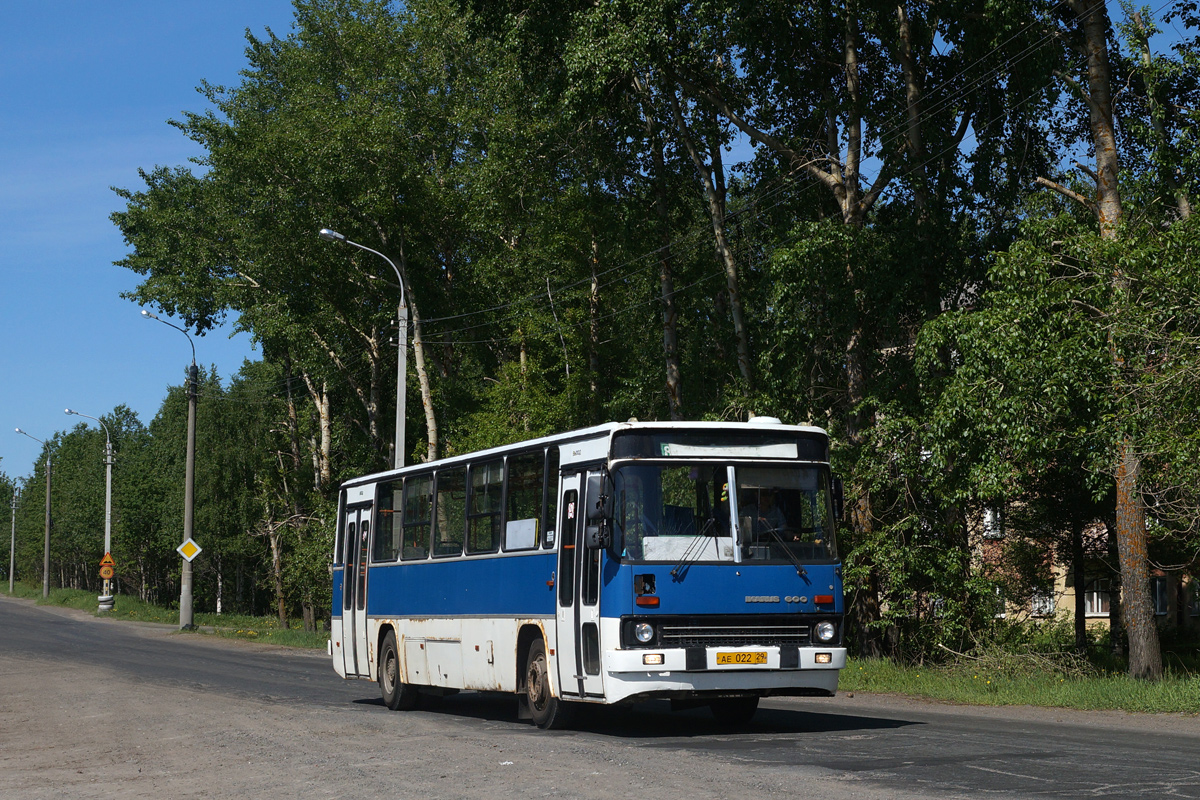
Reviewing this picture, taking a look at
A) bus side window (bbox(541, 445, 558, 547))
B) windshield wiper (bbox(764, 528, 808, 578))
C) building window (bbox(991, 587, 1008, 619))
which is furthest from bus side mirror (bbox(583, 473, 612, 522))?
building window (bbox(991, 587, 1008, 619))

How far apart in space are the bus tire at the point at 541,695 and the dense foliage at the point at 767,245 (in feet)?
28.0

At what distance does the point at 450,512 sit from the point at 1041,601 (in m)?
26.1

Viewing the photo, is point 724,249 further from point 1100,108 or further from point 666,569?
point 666,569

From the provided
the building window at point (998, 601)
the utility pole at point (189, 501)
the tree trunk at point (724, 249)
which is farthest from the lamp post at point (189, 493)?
the building window at point (998, 601)

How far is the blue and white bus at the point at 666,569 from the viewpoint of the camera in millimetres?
13016

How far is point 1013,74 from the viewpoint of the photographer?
25828mm

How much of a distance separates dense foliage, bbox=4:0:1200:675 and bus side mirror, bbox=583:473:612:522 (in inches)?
307

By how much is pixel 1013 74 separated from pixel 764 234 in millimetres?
8285

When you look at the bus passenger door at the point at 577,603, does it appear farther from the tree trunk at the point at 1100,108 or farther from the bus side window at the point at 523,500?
the tree trunk at the point at 1100,108

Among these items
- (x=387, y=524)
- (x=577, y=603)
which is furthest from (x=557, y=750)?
(x=387, y=524)

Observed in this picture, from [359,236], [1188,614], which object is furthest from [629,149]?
[1188,614]

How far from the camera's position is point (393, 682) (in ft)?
62.1

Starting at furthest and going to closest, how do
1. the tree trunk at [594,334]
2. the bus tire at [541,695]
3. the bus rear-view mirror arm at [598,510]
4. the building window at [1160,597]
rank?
1. the building window at [1160,597]
2. the tree trunk at [594,334]
3. the bus tire at [541,695]
4. the bus rear-view mirror arm at [598,510]

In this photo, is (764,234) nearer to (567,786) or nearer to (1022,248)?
(1022,248)
